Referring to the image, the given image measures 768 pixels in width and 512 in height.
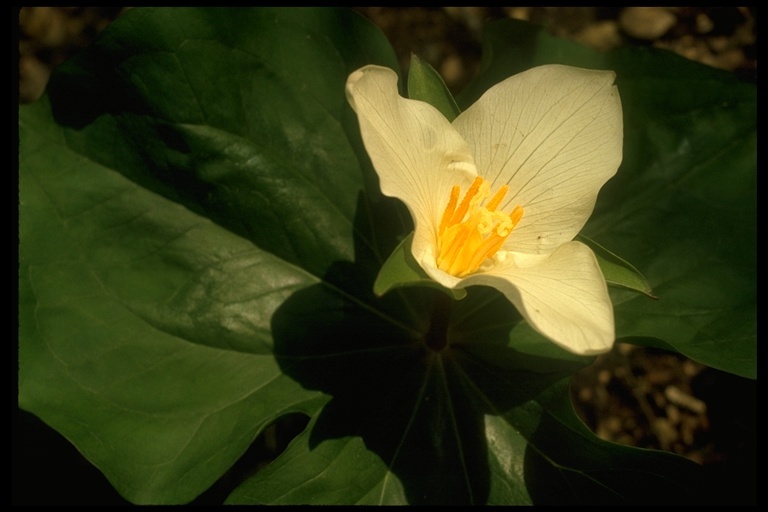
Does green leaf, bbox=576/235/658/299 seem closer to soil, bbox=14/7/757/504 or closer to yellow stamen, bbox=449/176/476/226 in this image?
yellow stamen, bbox=449/176/476/226

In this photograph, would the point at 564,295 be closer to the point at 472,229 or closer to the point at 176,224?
the point at 472,229

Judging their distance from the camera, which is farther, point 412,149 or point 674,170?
point 674,170

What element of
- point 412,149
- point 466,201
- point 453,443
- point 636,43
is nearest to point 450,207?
point 466,201

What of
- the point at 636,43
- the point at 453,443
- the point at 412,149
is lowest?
the point at 453,443

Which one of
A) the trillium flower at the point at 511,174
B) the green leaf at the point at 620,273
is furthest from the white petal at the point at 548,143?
the green leaf at the point at 620,273

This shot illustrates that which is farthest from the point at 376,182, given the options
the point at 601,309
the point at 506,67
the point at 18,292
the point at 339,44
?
the point at 18,292

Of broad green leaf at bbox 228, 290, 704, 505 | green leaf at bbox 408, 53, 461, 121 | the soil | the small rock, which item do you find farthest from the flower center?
the small rock
